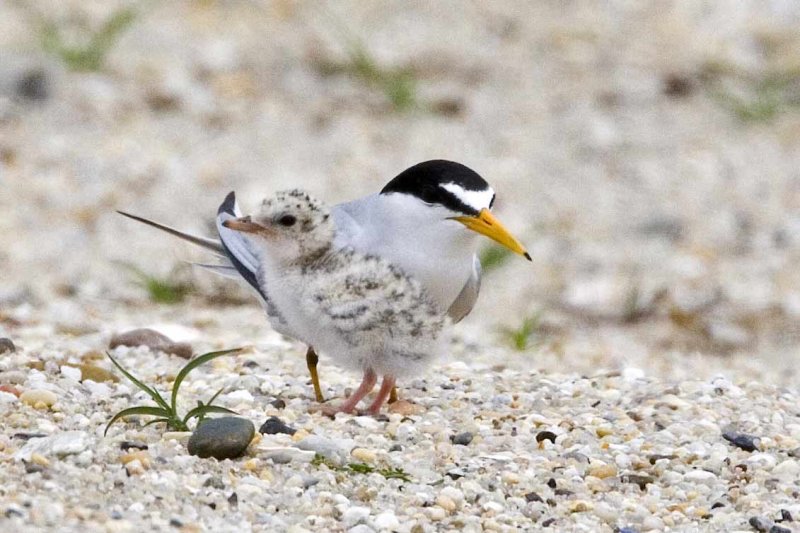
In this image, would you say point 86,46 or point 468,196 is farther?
point 86,46

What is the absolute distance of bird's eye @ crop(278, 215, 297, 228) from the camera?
12.3 ft

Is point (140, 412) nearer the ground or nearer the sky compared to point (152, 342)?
nearer the ground

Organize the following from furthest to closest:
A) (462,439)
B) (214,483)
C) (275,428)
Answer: (462,439) < (275,428) < (214,483)

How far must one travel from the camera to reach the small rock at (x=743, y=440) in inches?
151

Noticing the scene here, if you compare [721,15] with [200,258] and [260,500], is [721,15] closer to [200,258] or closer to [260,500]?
[200,258]

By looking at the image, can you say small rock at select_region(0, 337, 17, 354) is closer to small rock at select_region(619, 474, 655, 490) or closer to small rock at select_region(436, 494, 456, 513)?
small rock at select_region(436, 494, 456, 513)

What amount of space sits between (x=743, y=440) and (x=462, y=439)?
75 cm

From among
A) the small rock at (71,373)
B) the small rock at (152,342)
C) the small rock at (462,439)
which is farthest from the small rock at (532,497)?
the small rock at (152,342)

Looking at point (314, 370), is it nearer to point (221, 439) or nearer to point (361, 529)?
point (221, 439)

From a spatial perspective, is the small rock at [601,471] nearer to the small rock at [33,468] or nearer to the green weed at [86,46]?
the small rock at [33,468]

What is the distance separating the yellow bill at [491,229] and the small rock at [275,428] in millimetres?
734

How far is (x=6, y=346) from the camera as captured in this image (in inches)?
167

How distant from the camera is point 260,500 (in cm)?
320

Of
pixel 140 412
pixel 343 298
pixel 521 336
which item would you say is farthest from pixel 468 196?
pixel 521 336
